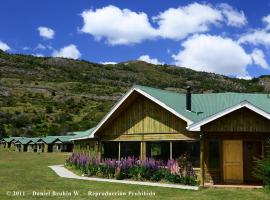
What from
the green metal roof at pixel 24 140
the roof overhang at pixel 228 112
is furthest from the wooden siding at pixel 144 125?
the green metal roof at pixel 24 140

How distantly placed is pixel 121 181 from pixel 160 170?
2080 mm

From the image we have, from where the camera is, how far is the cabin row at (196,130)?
21.2 metres

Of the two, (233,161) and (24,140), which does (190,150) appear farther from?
(24,140)

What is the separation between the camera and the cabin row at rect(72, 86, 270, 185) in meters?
21.2

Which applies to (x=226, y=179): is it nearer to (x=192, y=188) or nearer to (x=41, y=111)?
(x=192, y=188)

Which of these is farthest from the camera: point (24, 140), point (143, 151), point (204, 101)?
point (24, 140)

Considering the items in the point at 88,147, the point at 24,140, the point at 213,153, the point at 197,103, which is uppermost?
the point at 197,103

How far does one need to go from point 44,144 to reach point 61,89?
75.3m

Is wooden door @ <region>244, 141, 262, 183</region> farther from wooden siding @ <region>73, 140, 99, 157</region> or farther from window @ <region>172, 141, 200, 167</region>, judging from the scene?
wooden siding @ <region>73, 140, 99, 157</region>

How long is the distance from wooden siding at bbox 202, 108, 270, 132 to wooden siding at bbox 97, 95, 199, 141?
157 cm

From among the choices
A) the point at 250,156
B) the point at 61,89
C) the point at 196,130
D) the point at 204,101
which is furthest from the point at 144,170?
the point at 61,89

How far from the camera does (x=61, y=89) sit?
488 feet

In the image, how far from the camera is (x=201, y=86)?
161750mm

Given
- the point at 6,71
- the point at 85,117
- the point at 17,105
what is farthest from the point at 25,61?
the point at 85,117
